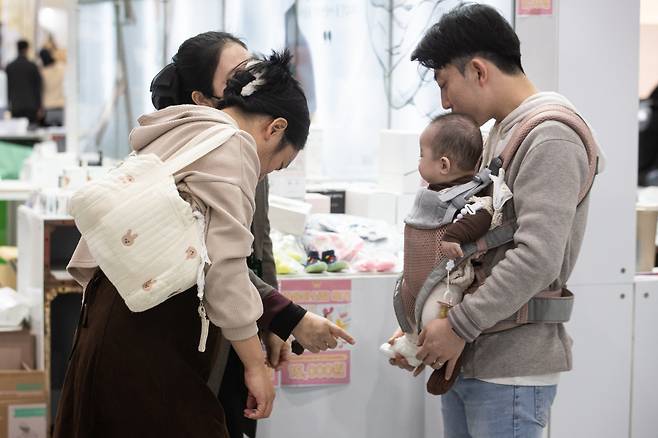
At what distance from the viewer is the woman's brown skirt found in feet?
5.95

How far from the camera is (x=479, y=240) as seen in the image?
2.12m

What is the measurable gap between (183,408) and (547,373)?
806 mm

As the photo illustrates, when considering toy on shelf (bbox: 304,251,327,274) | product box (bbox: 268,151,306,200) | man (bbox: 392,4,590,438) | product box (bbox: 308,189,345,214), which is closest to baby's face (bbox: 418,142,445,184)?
man (bbox: 392,4,590,438)

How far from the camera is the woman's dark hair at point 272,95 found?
2.01m

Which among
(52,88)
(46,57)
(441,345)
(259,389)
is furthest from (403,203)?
(46,57)

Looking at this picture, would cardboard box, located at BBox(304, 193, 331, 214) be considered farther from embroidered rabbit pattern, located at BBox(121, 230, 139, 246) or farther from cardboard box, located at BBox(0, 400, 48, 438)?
embroidered rabbit pattern, located at BBox(121, 230, 139, 246)

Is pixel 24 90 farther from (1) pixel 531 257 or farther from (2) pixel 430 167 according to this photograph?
(1) pixel 531 257

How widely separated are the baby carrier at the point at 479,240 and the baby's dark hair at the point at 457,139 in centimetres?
7

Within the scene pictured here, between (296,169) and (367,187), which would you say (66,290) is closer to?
(296,169)

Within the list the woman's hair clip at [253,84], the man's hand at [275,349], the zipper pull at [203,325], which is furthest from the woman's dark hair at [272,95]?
the man's hand at [275,349]

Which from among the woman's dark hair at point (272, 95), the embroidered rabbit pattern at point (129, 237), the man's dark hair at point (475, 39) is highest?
the man's dark hair at point (475, 39)

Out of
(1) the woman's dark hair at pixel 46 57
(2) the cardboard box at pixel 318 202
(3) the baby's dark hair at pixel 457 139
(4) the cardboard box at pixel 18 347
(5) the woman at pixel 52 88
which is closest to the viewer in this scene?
(3) the baby's dark hair at pixel 457 139

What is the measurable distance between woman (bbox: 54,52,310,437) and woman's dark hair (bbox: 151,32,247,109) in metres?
0.60

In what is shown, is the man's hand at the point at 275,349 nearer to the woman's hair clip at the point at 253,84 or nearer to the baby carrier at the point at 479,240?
the baby carrier at the point at 479,240
